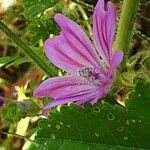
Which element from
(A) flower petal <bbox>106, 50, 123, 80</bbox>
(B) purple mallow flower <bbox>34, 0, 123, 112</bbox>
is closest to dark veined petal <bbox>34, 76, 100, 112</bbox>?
(B) purple mallow flower <bbox>34, 0, 123, 112</bbox>

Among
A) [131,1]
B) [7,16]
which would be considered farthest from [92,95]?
[7,16]

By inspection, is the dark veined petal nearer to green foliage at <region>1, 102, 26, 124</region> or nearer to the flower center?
the flower center

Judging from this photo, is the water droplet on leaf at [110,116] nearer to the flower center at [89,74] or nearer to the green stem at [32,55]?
the flower center at [89,74]

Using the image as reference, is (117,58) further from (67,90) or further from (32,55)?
(32,55)

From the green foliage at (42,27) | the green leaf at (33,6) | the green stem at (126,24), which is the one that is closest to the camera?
the green stem at (126,24)

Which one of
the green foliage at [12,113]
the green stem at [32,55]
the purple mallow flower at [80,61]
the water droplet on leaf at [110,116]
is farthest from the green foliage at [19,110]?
the water droplet on leaf at [110,116]

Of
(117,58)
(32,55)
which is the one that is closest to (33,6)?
(32,55)
